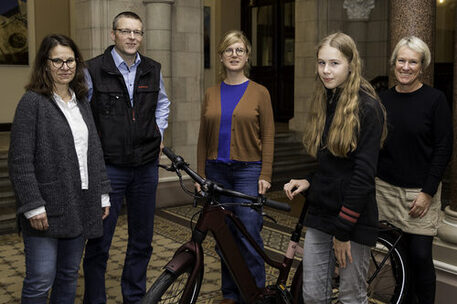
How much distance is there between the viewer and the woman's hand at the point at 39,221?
2387mm

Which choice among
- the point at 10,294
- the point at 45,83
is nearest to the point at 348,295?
the point at 45,83

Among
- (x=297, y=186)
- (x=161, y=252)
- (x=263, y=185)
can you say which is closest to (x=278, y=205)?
(x=297, y=186)

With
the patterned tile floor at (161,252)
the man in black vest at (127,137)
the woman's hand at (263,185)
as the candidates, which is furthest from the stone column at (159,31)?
the woman's hand at (263,185)

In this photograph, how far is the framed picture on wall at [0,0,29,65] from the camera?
1002 centimetres

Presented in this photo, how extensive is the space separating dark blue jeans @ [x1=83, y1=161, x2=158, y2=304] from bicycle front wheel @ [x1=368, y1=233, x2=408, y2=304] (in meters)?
1.33

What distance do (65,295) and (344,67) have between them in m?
1.67

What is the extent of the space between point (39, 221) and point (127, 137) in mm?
805

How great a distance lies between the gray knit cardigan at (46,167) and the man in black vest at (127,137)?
1.63 ft

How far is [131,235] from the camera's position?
10.9 feet

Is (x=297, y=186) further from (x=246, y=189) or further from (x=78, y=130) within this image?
(x=78, y=130)

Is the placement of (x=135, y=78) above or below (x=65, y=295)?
above

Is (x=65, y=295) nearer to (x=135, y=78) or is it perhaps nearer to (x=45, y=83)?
(x=45, y=83)

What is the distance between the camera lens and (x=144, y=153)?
3.11m

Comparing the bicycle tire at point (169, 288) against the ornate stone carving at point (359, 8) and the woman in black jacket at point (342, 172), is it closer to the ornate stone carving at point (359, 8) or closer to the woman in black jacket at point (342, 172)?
the woman in black jacket at point (342, 172)
